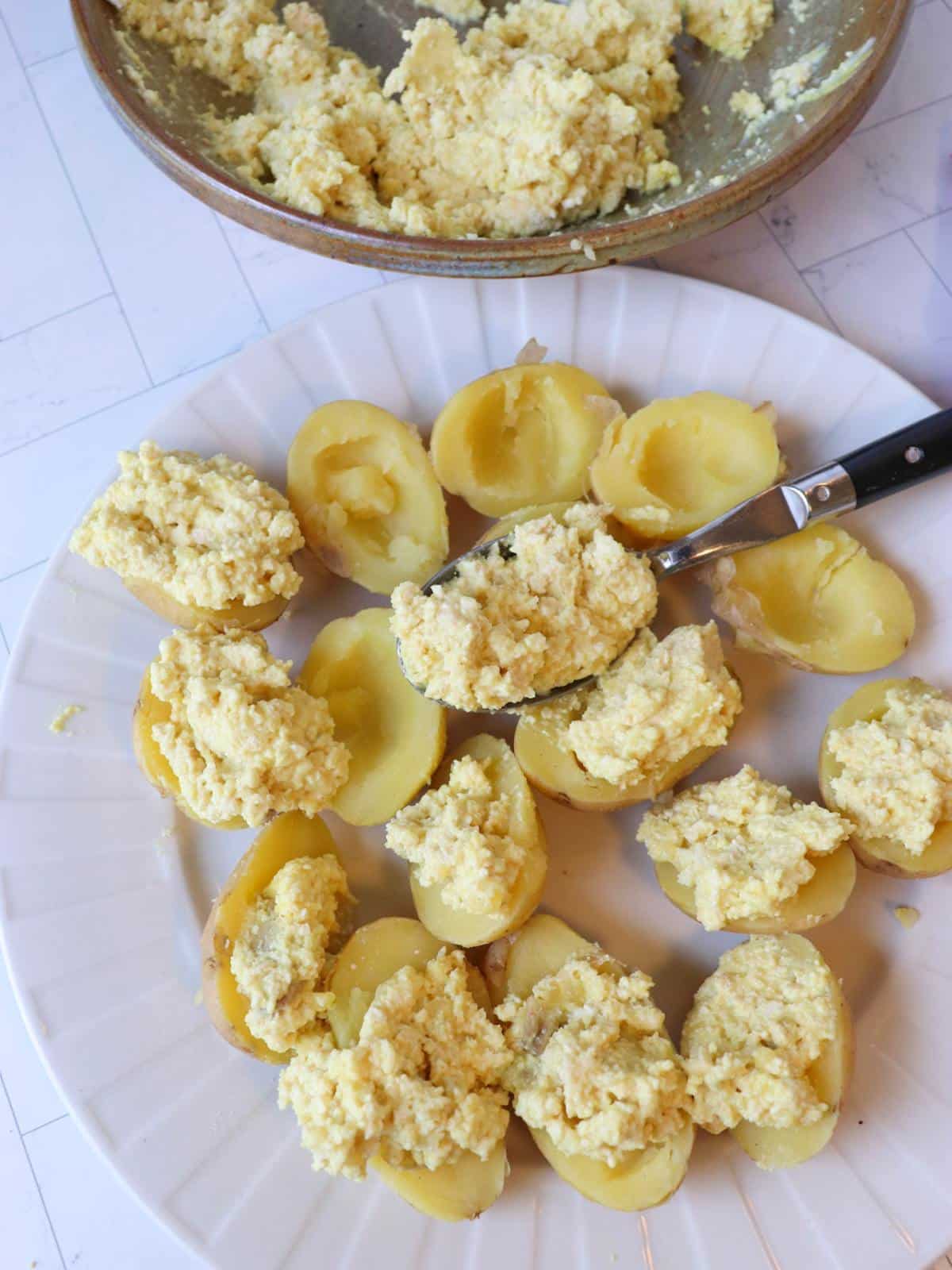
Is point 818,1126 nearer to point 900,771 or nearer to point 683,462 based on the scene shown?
point 900,771

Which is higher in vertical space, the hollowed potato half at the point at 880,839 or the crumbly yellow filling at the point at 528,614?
the crumbly yellow filling at the point at 528,614

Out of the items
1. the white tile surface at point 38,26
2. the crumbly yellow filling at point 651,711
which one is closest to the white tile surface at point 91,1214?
the crumbly yellow filling at point 651,711

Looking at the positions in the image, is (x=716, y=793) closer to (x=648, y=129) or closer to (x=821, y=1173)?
(x=821, y=1173)

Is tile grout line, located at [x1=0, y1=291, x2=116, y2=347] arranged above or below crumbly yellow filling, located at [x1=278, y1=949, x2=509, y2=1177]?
above

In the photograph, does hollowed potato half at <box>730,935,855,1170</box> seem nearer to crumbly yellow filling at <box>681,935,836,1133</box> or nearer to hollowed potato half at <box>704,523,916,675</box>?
crumbly yellow filling at <box>681,935,836,1133</box>

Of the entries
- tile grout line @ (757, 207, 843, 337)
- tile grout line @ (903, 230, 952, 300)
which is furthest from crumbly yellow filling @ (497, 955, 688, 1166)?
tile grout line @ (903, 230, 952, 300)

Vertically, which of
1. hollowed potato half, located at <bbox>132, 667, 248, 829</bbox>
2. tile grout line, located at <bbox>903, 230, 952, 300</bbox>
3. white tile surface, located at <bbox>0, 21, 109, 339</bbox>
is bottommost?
hollowed potato half, located at <bbox>132, 667, 248, 829</bbox>

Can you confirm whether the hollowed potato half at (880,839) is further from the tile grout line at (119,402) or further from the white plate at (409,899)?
the tile grout line at (119,402)

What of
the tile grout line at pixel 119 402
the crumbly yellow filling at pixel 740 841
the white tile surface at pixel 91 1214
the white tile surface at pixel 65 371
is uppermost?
the white tile surface at pixel 65 371
